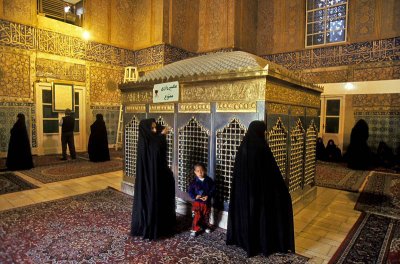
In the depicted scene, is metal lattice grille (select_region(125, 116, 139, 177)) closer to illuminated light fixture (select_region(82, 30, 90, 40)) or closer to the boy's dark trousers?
the boy's dark trousers

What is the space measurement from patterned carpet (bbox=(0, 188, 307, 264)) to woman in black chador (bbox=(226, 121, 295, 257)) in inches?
4.3

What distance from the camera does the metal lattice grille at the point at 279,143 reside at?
250cm

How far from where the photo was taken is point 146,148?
2.30 meters

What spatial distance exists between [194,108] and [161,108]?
0.52m

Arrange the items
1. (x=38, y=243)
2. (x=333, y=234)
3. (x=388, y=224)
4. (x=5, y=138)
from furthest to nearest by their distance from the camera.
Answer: (x=5, y=138) < (x=388, y=224) < (x=333, y=234) < (x=38, y=243)

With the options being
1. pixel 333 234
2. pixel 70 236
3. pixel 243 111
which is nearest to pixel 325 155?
pixel 333 234

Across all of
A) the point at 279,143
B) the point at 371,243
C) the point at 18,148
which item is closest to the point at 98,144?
the point at 18,148

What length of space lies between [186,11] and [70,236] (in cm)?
758

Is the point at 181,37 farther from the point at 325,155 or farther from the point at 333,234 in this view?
the point at 333,234

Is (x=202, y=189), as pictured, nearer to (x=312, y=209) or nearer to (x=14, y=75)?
(x=312, y=209)

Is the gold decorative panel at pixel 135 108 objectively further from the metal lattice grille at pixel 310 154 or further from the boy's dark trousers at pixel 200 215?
the metal lattice grille at pixel 310 154

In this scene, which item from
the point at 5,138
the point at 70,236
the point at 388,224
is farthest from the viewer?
the point at 5,138

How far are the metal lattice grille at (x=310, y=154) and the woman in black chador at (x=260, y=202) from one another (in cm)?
136

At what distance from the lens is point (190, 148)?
112 inches
